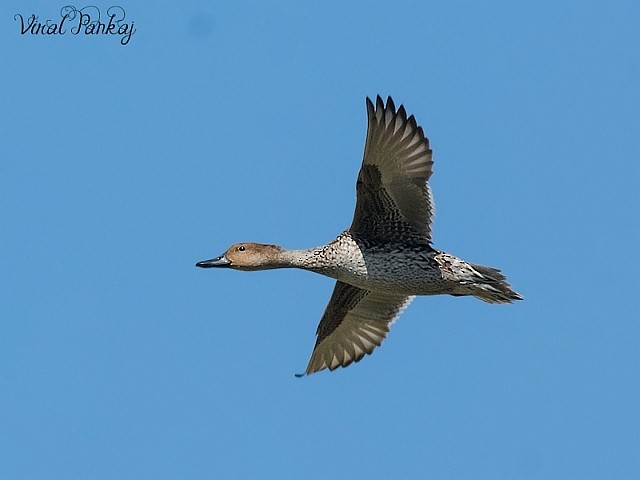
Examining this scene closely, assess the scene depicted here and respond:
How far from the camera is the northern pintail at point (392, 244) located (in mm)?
11766

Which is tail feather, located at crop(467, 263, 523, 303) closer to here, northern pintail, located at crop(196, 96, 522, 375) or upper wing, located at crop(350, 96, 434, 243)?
northern pintail, located at crop(196, 96, 522, 375)

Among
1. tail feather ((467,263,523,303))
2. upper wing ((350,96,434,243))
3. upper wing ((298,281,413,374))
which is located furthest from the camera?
upper wing ((298,281,413,374))

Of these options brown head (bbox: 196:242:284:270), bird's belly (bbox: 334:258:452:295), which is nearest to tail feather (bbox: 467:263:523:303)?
bird's belly (bbox: 334:258:452:295)

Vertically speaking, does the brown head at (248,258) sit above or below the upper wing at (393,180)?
below

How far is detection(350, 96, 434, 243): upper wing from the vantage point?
1172 centimetres

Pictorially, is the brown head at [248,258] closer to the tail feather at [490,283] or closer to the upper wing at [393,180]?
the upper wing at [393,180]

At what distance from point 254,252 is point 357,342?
2.18 meters

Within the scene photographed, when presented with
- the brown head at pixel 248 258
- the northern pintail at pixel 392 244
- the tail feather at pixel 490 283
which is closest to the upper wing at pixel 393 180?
the northern pintail at pixel 392 244

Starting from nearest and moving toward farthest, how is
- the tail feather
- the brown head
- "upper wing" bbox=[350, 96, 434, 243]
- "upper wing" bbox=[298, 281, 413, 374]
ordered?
"upper wing" bbox=[350, 96, 434, 243]
the tail feather
the brown head
"upper wing" bbox=[298, 281, 413, 374]

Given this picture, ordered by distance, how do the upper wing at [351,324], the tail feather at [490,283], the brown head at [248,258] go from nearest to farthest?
1. the tail feather at [490,283]
2. the brown head at [248,258]
3. the upper wing at [351,324]

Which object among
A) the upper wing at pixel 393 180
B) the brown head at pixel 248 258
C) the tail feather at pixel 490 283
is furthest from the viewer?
the brown head at pixel 248 258

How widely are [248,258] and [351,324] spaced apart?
197 cm

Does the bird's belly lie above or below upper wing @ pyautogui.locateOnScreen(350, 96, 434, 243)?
below

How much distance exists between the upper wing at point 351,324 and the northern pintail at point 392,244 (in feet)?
4.62
